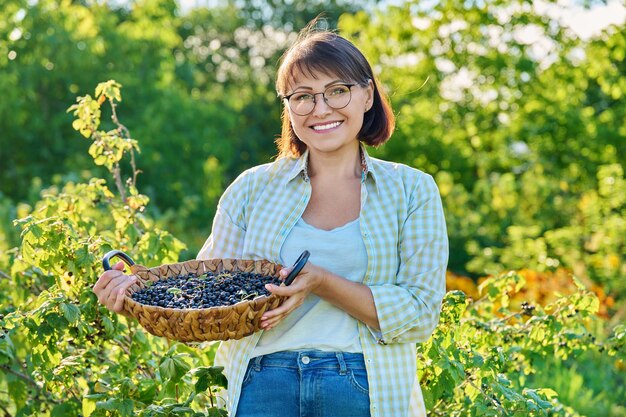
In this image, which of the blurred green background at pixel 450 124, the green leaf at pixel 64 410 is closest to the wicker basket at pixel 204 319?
the green leaf at pixel 64 410

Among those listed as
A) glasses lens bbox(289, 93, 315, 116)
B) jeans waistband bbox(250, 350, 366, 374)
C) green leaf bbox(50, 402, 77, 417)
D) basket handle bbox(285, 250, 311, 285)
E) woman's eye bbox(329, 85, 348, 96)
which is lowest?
green leaf bbox(50, 402, 77, 417)

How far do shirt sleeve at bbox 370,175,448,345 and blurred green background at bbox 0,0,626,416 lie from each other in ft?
16.8

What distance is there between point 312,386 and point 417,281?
0.41 metres

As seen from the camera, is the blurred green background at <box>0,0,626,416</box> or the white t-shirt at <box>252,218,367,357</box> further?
the blurred green background at <box>0,0,626,416</box>

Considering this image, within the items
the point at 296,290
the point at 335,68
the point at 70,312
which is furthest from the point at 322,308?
the point at 70,312

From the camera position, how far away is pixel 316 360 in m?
2.48

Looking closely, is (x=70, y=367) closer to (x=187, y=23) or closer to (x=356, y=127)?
(x=356, y=127)

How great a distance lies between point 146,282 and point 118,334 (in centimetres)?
85

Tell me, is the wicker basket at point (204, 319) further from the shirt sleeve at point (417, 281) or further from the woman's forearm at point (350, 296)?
the shirt sleeve at point (417, 281)

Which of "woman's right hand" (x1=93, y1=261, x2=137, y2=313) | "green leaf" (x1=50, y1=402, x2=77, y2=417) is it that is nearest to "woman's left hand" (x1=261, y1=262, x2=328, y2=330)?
"woman's right hand" (x1=93, y1=261, x2=137, y2=313)

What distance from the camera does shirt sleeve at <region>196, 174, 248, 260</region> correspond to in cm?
280

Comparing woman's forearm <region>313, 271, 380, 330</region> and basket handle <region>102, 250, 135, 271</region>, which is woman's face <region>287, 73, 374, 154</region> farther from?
basket handle <region>102, 250, 135, 271</region>

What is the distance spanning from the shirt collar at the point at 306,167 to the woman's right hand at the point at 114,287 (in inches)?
22.3

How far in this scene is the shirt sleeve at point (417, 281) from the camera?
2545 mm
